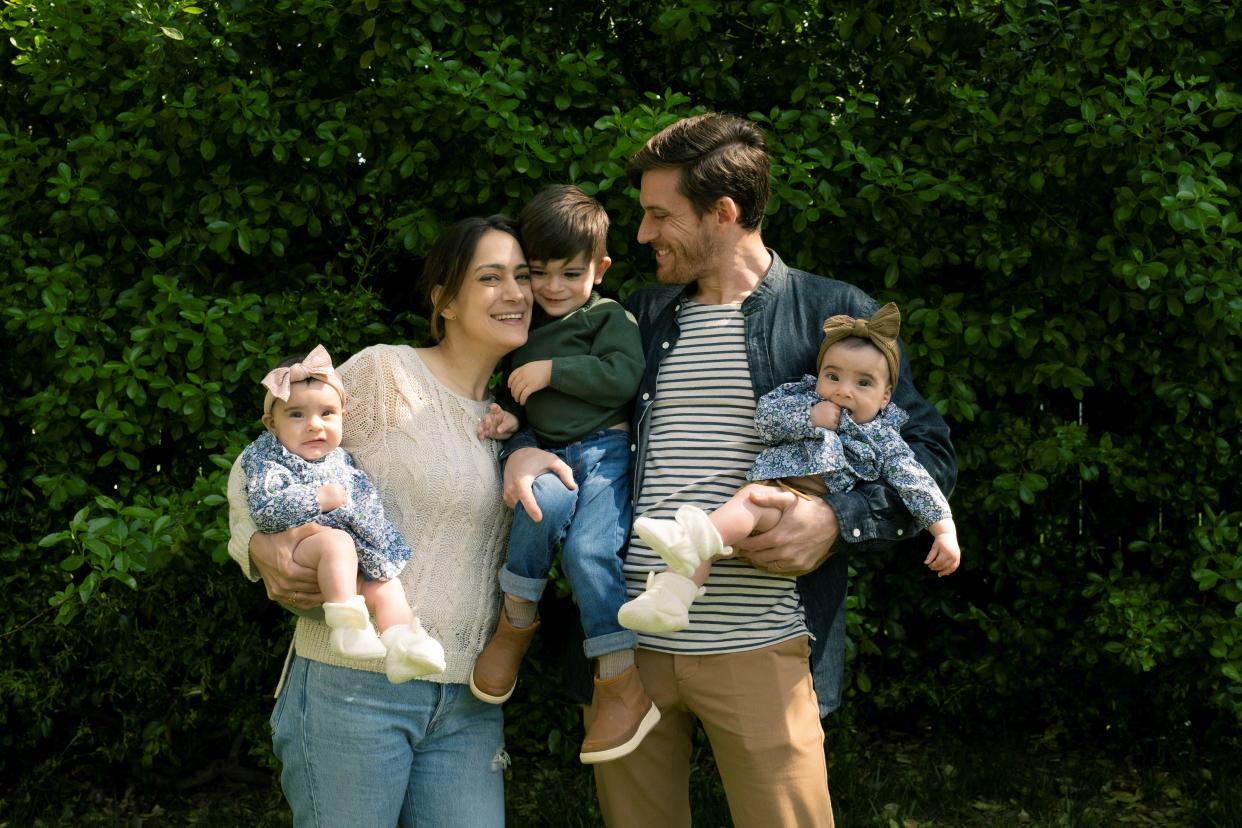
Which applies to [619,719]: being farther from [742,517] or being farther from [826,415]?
[826,415]

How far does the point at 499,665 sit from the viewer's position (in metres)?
2.83

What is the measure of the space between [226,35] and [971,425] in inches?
104

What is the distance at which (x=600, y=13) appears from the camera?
434 centimetres

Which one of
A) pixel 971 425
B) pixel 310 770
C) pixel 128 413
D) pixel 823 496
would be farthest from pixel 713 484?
pixel 128 413

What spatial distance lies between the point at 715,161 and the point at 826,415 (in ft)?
2.13

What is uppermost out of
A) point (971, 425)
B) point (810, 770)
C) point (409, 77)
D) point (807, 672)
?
point (409, 77)

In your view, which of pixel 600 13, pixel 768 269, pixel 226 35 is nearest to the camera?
pixel 768 269

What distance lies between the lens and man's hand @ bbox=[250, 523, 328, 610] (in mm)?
2730

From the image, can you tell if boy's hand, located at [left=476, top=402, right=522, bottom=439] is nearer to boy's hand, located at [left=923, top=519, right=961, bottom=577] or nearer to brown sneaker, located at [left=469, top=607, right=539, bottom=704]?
brown sneaker, located at [left=469, top=607, right=539, bottom=704]

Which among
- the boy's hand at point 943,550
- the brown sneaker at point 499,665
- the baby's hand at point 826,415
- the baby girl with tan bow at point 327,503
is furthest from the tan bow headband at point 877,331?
the baby girl with tan bow at point 327,503

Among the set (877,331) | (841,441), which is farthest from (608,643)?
(877,331)

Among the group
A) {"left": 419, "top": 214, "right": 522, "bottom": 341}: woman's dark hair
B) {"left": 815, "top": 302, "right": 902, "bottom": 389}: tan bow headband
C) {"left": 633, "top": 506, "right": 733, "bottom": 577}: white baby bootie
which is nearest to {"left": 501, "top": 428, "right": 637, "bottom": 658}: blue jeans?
{"left": 633, "top": 506, "right": 733, "bottom": 577}: white baby bootie

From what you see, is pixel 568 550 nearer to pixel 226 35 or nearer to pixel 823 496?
pixel 823 496

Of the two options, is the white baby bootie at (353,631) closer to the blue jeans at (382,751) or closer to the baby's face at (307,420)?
the blue jeans at (382,751)
